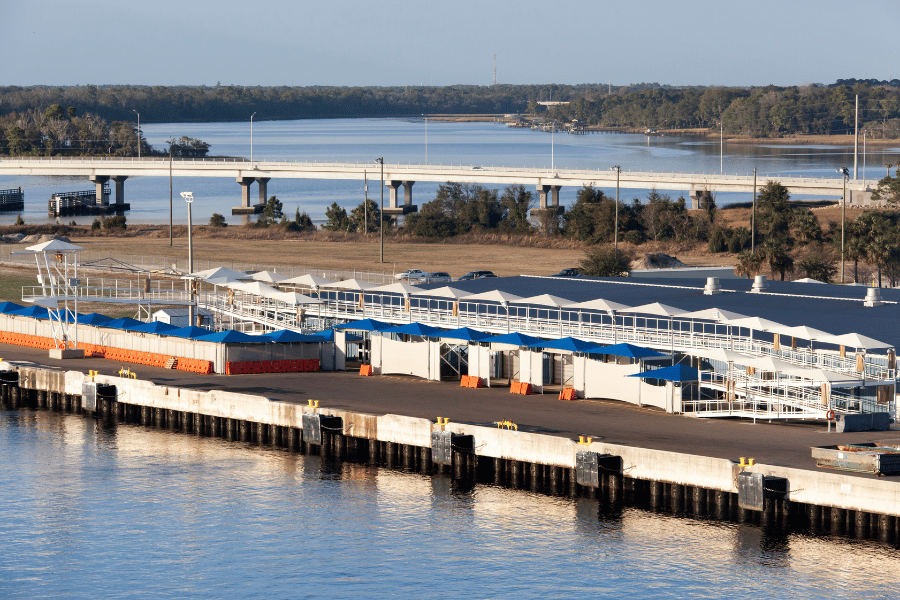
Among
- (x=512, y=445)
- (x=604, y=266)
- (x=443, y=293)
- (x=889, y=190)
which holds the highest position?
(x=889, y=190)

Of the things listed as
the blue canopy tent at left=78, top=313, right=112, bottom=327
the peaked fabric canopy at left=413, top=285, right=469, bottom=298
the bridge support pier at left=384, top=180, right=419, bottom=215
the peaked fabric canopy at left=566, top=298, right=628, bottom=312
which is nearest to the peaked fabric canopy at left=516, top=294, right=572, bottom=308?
the peaked fabric canopy at left=566, top=298, right=628, bottom=312

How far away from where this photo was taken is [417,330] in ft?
191

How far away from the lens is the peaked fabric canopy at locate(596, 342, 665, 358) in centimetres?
5097

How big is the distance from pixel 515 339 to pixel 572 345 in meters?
3.21

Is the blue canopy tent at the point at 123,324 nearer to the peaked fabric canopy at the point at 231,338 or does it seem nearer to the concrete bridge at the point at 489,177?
the peaked fabric canopy at the point at 231,338

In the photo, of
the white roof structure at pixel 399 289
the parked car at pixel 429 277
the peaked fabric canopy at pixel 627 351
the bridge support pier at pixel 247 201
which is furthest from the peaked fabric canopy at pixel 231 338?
the bridge support pier at pixel 247 201

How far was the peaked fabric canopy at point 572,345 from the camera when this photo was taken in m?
→ 52.1

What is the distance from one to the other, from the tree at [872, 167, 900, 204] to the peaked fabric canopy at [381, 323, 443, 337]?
8836 centimetres

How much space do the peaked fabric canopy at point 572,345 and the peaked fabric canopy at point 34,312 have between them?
33.1 m

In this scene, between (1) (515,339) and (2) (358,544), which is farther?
(1) (515,339)

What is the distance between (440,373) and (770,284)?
2484 cm

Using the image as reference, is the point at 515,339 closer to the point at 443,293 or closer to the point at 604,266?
the point at 443,293

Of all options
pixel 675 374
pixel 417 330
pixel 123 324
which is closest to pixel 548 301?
pixel 417 330

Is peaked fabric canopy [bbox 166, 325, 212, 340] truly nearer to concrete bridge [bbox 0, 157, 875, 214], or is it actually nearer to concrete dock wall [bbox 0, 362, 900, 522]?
concrete dock wall [bbox 0, 362, 900, 522]
